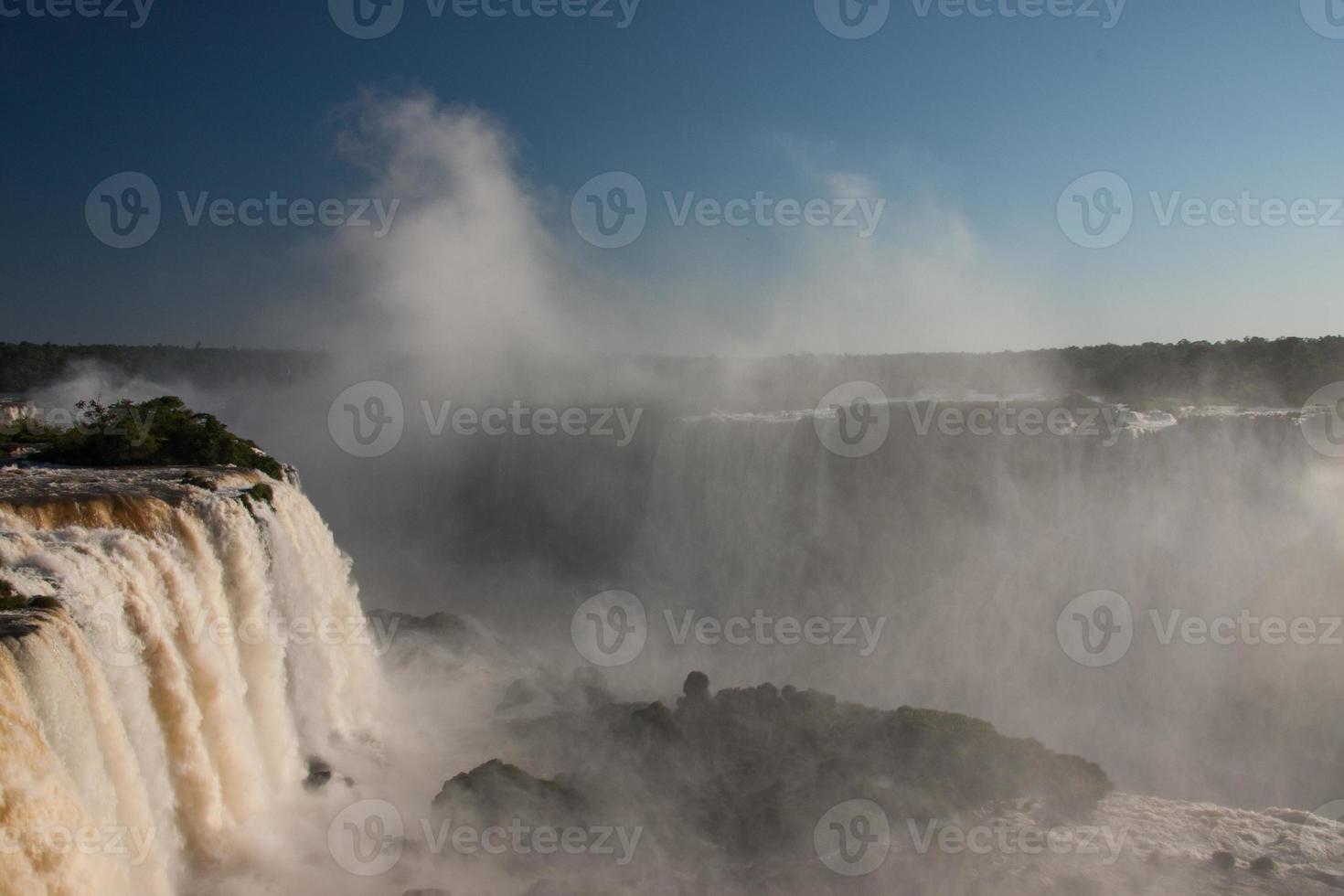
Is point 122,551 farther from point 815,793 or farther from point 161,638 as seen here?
point 815,793

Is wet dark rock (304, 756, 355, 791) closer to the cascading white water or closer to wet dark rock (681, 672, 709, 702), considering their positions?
the cascading white water

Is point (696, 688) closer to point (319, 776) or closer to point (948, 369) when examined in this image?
point (319, 776)

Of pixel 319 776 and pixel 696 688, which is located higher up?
pixel 696 688

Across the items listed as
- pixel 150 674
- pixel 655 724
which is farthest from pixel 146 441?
pixel 655 724

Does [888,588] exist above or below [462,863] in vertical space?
above

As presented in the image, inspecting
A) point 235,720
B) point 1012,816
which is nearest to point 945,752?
point 1012,816

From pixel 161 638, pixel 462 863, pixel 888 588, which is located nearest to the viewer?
pixel 161 638

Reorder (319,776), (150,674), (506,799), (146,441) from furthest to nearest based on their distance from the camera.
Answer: (146,441) < (506,799) < (319,776) < (150,674)
